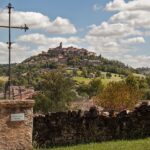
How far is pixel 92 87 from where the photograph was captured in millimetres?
137875

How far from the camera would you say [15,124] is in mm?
14523

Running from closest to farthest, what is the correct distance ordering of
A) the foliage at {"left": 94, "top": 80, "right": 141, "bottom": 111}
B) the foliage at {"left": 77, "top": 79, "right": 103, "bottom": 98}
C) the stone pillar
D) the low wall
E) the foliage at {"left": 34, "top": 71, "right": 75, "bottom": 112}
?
the stone pillar, the low wall, the foliage at {"left": 94, "top": 80, "right": 141, "bottom": 111}, the foliage at {"left": 34, "top": 71, "right": 75, "bottom": 112}, the foliage at {"left": 77, "top": 79, "right": 103, "bottom": 98}

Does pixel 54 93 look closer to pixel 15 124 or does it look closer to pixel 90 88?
pixel 90 88

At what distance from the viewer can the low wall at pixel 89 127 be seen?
18.2 m

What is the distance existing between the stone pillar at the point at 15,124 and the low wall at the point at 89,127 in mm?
3378

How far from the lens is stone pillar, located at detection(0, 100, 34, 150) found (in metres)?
14.4

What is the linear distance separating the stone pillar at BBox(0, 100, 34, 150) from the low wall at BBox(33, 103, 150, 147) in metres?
3.38

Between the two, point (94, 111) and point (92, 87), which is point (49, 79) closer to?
point (92, 87)

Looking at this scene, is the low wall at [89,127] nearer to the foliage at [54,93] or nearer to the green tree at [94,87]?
the foliage at [54,93]

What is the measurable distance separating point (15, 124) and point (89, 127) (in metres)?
4.50

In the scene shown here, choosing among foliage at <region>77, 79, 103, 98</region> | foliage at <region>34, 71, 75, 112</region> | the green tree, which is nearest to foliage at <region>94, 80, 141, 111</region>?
foliage at <region>34, 71, 75, 112</region>

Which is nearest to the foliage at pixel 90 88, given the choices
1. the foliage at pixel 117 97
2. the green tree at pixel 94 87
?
the green tree at pixel 94 87

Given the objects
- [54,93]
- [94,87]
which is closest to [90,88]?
[94,87]

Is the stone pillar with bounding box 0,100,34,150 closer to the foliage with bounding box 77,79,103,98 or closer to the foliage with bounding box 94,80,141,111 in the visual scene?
the foliage with bounding box 94,80,141,111
